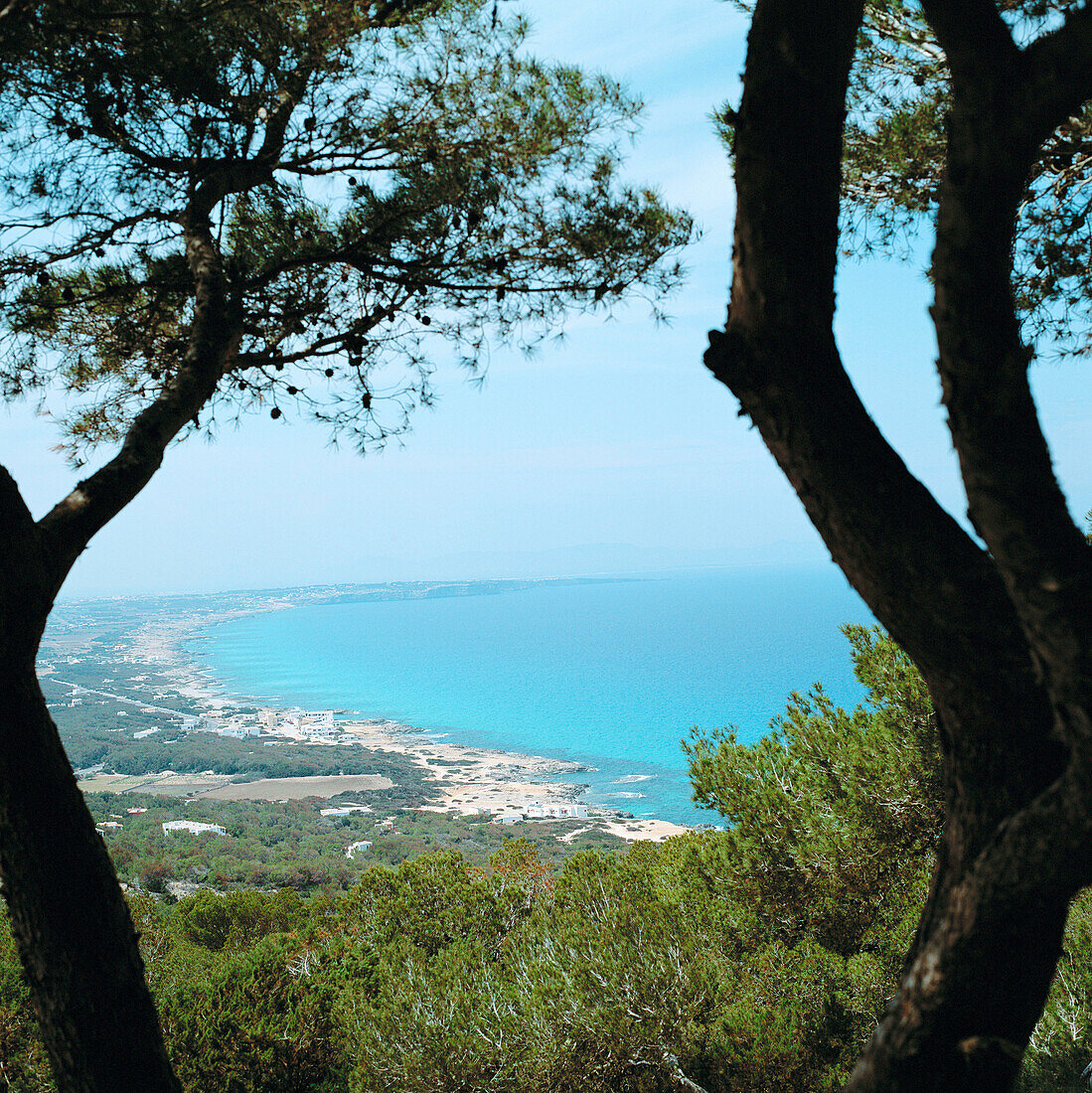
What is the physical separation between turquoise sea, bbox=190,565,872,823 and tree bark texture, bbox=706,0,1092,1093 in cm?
3474

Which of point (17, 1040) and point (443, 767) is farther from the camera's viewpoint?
point (443, 767)

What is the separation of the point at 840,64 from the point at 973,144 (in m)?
0.39

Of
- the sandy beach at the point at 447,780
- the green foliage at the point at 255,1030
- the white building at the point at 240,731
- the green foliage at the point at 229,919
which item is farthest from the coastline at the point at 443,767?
the green foliage at the point at 255,1030

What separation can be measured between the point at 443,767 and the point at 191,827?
20.3 metres

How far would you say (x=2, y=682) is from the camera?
169 centimetres

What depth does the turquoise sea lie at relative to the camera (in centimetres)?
5112

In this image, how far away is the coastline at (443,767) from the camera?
33.8 meters

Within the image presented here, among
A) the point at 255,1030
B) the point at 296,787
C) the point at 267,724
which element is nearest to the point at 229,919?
the point at 255,1030

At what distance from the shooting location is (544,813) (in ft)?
109

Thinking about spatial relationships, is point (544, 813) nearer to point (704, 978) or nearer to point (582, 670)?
point (704, 978)

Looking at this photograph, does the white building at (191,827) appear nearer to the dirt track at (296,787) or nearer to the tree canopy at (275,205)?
the dirt track at (296,787)

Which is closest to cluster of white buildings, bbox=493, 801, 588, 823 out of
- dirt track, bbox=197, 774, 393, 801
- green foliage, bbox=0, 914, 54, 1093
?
dirt track, bbox=197, 774, 393, 801

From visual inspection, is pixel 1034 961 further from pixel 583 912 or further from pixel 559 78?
pixel 583 912

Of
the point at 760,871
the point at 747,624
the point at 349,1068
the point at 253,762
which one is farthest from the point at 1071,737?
the point at 747,624
